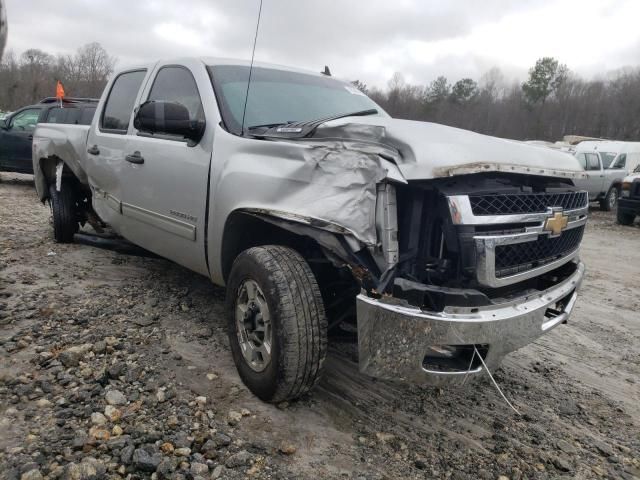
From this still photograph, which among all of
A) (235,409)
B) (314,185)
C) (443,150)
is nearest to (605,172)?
(443,150)

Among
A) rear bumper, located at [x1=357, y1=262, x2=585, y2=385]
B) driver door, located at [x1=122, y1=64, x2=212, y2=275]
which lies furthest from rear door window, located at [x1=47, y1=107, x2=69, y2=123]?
rear bumper, located at [x1=357, y1=262, x2=585, y2=385]

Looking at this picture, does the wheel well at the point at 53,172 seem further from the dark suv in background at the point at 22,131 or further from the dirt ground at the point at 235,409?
the dark suv in background at the point at 22,131

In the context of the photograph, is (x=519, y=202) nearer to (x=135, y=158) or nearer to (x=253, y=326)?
(x=253, y=326)

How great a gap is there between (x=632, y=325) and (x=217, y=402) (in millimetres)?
3761

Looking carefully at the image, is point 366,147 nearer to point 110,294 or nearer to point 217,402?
point 217,402

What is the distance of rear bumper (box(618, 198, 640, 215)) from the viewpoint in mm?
11180

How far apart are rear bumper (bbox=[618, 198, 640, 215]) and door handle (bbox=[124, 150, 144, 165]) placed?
11.0 meters

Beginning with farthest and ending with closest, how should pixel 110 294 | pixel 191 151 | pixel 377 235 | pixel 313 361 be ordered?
pixel 110 294, pixel 191 151, pixel 313 361, pixel 377 235

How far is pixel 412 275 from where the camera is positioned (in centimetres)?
228

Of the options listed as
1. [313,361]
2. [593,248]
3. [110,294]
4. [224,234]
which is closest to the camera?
[313,361]

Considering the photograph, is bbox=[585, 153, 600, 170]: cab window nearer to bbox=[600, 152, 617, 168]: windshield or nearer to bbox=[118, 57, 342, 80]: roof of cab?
bbox=[600, 152, 617, 168]: windshield

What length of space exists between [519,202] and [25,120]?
1125cm

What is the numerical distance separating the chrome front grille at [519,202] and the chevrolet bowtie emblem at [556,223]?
58mm

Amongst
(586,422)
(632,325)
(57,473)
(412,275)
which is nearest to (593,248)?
(632,325)
